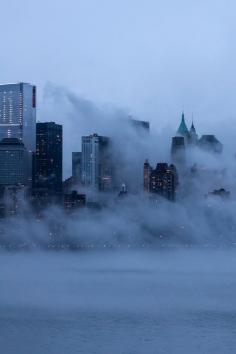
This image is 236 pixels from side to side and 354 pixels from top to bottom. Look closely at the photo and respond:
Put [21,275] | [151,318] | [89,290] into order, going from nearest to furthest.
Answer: [151,318] < [89,290] < [21,275]

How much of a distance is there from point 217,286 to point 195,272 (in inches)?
596

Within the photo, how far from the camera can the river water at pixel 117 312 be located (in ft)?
79.5

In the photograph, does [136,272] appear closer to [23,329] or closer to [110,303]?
[110,303]

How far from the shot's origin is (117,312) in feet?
104

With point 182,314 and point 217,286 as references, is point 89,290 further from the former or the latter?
point 182,314

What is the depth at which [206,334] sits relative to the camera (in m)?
26.1

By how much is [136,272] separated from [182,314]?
1126 inches

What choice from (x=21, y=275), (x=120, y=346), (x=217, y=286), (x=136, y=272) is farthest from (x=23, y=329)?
(x=136, y=272)

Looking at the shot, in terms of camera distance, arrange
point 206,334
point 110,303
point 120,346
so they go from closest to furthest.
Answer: point 120,346, point 206,334, point 110,303

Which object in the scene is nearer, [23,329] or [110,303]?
[23,329]

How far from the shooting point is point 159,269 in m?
62.6

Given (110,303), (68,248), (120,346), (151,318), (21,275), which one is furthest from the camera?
(68,248)

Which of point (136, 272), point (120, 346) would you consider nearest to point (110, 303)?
point (120, 346)

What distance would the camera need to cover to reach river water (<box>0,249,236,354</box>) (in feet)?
79.5
